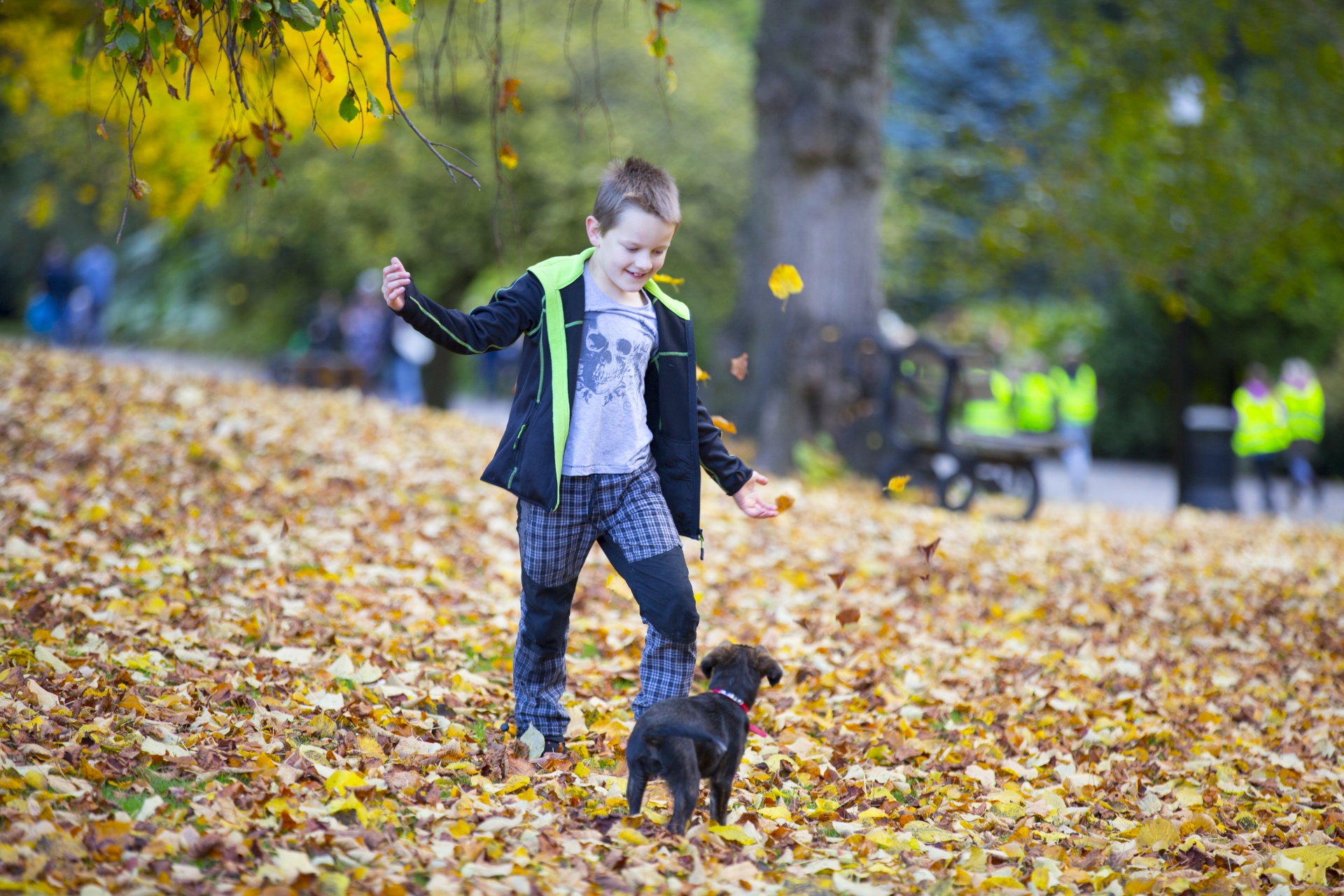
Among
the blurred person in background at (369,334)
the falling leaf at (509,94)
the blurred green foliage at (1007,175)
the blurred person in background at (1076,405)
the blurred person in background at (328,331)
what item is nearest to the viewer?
the falling leaf at (509,94)

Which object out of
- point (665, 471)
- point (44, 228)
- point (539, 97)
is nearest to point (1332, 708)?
point (665, 471)

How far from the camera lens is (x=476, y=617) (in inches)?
212

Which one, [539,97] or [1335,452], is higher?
[539,97]

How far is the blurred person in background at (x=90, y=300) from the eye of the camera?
2210cm

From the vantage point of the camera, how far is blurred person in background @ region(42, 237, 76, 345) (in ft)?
64.2

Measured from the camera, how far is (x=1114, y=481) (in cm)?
2014

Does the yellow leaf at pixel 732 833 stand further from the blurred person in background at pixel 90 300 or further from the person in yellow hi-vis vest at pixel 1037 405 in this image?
the blurred person in background at pixel 90 300

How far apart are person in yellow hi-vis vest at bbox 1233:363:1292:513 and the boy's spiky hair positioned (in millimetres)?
13372

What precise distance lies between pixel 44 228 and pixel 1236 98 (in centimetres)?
3353

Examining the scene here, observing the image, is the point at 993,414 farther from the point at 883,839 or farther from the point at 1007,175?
the point at 883,839

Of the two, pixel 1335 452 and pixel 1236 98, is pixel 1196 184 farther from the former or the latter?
pixel 1335 452

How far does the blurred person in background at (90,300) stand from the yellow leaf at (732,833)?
22110mm

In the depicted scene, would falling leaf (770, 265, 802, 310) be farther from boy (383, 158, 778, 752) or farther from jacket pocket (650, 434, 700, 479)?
jacket pocket (650, 434, 700, 479)

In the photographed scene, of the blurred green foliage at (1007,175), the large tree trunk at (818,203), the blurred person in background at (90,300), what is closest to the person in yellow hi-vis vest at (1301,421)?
the blurred green foliage at (1007,175)
